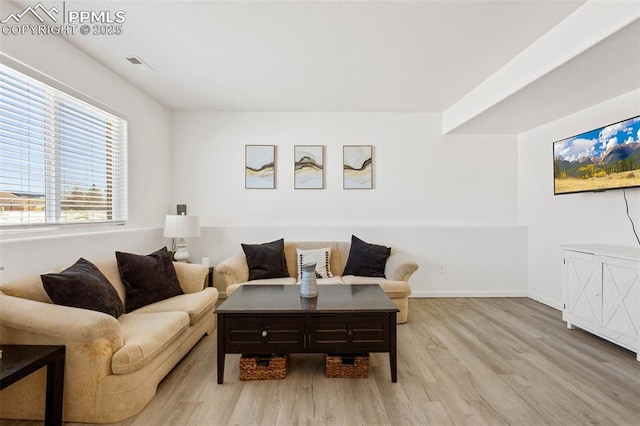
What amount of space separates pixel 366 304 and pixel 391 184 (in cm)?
257

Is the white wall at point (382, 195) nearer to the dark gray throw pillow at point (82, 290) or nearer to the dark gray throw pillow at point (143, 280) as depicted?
the dark gray throw pillow at point (143, 280)

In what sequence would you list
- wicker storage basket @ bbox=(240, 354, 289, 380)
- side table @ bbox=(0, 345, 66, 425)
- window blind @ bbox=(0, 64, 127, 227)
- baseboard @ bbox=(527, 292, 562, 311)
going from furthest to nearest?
baseboard @ bbox=(527, 292, 562, 311), wicker storage basket @ bbox=(240, 354, 289, 380), window blind @ bbox=(0, 64, 127, 227), side table @ bbox=(0, 345, 66, 425)

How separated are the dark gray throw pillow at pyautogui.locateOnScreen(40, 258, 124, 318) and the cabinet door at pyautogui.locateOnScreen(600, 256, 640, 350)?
13.5ft

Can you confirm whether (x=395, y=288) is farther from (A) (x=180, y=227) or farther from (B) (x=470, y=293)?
(A) (x=180, y=227)

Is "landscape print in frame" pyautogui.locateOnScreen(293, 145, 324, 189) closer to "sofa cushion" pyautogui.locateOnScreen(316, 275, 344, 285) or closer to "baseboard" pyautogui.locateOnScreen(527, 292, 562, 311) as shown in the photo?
"sofa cushion" pyautogui.locateOnScreen(316, 275, 344, 285)

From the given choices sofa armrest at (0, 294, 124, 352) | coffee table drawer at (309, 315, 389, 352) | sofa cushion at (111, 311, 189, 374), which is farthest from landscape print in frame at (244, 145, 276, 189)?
sofa armrest at (0, 294, 124, 352)

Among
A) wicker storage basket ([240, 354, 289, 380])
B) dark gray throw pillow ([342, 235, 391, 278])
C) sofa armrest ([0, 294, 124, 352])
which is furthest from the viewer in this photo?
dark gray throw pillow ([342, 235, 391, 278])

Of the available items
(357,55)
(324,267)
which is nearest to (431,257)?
(324,267)

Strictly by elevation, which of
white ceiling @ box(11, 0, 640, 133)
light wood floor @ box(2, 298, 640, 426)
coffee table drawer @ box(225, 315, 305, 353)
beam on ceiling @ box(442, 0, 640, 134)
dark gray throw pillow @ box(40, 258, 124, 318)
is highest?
white ceiling @ box(11, 0, 640, 133)

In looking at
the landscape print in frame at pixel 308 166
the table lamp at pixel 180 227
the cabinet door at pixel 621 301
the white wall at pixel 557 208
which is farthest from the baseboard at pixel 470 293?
the table lamp at pixel 180 227

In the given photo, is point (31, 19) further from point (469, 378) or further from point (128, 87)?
point (469, 378)

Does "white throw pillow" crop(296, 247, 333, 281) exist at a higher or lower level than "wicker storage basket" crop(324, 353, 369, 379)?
higher

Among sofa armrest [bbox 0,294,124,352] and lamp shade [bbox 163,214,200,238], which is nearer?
sofa armrest [bbox 0,294,124,352]

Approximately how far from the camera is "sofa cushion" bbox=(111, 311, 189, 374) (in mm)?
1844
